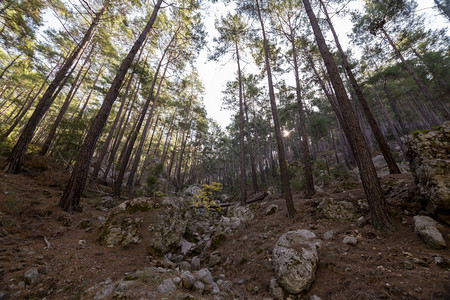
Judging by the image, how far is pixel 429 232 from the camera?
9.87 feet

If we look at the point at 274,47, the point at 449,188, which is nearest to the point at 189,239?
the point at 449,188

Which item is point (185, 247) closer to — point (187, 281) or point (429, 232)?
point (187, 281)

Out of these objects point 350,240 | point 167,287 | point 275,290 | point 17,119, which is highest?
point 17,119

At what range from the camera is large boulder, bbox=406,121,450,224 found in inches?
129

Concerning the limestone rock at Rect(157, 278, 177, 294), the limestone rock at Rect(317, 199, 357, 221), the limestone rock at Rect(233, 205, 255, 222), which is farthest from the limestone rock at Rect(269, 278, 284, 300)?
the limestone rock at Rect(233, 205, 255, 222)

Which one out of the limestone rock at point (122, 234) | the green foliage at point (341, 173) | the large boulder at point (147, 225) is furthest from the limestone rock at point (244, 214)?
the green foliage at point (341, 173)

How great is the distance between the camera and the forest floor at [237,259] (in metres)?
2.23

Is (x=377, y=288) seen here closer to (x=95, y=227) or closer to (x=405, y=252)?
(x=405, y=252)

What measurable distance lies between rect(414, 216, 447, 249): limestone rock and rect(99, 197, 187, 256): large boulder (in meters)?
5.59

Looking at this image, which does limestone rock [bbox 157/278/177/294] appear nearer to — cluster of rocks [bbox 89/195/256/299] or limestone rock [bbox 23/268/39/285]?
cluster of rocks [bbox 89/195/256/299]

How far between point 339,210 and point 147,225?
5.85 meters

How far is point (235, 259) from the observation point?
14.6ft

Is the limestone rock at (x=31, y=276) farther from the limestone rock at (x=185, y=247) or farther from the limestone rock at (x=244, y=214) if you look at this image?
the limestone rock at (x=244, y=214)

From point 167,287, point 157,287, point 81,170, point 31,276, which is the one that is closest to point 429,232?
point 167,287
